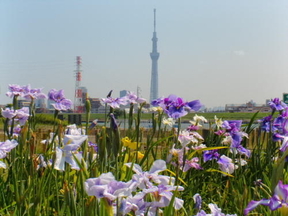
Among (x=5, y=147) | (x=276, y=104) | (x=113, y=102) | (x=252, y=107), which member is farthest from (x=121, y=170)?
(x=252, y=107)

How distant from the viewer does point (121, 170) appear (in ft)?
8.41

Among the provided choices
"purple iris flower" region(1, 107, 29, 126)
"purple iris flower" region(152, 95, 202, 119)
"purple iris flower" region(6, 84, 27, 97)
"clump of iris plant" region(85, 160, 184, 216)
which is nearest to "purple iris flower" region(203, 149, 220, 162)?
"purple iris flower" region(152, 95, 202, 119)

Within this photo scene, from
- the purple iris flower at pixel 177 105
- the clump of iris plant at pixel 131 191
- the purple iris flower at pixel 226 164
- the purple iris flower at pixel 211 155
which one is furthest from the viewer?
the purple iris flower at pixel 211 155

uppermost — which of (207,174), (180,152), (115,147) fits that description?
(115,147)

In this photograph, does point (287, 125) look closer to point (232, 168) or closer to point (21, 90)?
point (232, 168)

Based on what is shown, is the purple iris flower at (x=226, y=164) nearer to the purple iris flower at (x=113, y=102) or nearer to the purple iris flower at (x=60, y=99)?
the purple iris flower at (x=113, y=102)

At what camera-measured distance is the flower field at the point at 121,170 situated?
1265mm

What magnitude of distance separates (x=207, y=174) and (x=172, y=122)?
40.3 inches

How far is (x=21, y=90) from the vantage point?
3.51 meters

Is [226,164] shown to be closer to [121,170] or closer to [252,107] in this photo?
[121,170]

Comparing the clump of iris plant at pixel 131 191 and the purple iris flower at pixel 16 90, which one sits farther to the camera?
the purple iris flower at pixel 16 90

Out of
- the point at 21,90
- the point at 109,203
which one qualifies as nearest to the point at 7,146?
the point at 109,203

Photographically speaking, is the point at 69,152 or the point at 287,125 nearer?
the point at 69,152

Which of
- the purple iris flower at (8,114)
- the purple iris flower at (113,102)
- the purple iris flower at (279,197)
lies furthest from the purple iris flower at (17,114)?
the purple iris flower at (279,197)
